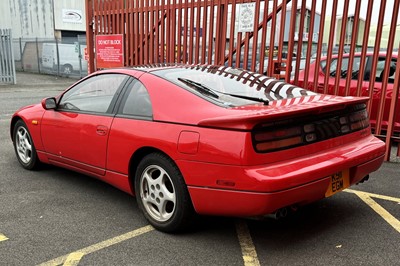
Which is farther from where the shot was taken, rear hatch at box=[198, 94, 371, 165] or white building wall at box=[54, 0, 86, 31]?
white building wall at box=[54, 0, 86, 31]

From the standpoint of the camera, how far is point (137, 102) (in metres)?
3.64

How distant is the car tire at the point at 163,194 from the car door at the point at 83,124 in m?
0.57

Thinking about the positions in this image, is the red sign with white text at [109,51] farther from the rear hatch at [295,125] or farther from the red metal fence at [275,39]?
the rear hatch at [295,125]

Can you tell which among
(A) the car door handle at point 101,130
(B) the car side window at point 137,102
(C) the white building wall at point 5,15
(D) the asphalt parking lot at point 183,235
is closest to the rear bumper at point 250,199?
(D) the asphalt parking lot at point 183,235

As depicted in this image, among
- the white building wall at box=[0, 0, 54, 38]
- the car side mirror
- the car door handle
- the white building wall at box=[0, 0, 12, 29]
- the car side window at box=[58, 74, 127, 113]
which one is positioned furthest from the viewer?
the white building wall at box=[0, 0, 12, 29]

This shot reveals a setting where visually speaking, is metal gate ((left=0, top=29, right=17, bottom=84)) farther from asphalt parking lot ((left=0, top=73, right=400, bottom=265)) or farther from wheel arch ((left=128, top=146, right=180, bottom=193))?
wheel arch ((left=128, top=146, right=180, bottom=193))

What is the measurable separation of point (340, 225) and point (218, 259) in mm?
1222

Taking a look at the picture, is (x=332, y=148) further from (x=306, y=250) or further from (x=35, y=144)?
(x=35, y=144)

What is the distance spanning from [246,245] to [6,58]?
17.2 m

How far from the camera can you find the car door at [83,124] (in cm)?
387

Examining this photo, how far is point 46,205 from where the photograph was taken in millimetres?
4000

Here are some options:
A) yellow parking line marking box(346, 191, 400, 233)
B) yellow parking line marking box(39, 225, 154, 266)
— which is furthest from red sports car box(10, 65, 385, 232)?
yellow parking line marking box(346, 191, 400, 233)

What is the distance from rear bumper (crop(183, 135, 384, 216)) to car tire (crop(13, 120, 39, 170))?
2767mm

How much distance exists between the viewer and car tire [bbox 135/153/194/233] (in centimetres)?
313
